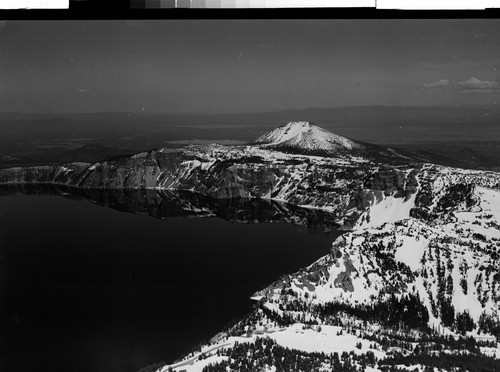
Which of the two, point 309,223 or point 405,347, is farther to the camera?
point 309,223

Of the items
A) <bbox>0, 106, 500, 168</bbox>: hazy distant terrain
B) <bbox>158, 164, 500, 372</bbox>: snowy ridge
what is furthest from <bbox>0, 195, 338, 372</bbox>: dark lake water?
<bbox>0, 106, 500, 168</bbox>: hazy distant terrain

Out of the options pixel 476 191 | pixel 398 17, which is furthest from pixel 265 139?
pixel 476 191

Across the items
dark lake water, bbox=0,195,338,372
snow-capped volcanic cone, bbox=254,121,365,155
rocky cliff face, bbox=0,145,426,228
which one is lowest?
dark lake water, bbox=0,195,338,372

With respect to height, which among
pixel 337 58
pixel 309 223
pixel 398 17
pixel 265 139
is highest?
pixel 398 17

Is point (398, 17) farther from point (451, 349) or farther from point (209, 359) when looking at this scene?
point (209, 359)

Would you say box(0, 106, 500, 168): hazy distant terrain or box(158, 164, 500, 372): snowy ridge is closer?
box(158, 164, 500, 372): snowy ridge

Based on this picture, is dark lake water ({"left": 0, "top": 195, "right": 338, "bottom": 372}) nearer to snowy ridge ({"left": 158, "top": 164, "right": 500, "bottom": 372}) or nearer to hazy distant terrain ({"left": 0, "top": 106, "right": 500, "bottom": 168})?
snowy ridge ({"left": 158, "top": 164, "right": 500, "bottom": 372})

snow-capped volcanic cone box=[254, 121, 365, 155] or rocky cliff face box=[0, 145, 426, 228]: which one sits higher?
snow-capped volcanic cone box=[254, 121, 365, 155]

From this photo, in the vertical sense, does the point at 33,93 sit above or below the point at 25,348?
above
